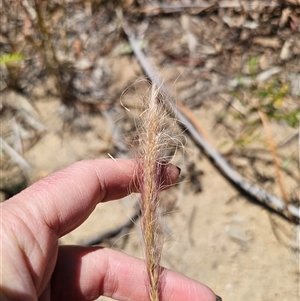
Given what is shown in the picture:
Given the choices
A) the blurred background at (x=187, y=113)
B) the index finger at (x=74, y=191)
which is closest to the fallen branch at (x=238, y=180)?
the blurred background at (x=187, y=113)

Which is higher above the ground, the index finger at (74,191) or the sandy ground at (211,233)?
the index finger at (74,191)

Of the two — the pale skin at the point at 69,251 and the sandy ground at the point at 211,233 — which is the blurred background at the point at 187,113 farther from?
the pale skin at the point at 69,251

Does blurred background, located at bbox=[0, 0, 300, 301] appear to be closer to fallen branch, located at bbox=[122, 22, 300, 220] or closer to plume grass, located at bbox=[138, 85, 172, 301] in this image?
fallen branch, located at bbox=[122, 22, 300, 220]

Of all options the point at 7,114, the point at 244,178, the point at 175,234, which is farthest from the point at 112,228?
the point at 7,114

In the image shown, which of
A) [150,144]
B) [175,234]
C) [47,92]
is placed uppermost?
[150,144]

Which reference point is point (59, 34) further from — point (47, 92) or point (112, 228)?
point (112, 228)

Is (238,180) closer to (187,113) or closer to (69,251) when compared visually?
(187,113)

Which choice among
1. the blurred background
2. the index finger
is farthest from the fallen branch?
the index finger
